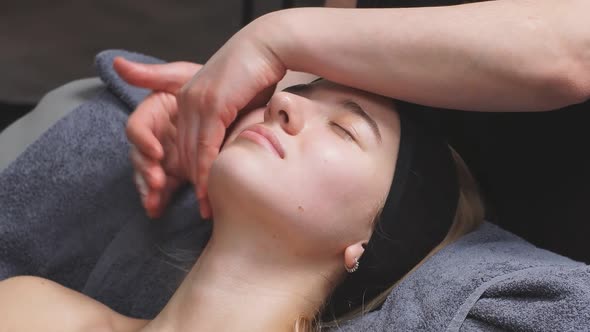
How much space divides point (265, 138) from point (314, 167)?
0.09 meters

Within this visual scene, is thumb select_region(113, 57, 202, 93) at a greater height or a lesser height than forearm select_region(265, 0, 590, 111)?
lesser

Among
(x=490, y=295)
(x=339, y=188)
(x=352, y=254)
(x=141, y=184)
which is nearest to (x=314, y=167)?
(x=339, y=188)

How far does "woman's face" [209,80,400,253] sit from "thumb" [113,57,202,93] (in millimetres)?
238

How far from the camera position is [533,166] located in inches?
43.1

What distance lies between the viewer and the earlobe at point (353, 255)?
1003 millimetres

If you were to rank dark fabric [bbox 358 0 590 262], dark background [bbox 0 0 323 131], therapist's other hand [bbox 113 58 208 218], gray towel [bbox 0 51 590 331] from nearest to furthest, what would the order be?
dark fabric [bbox 358 0 590 262]
therapist's other hand [bbox 113 58 208 218]
gray towel [bbox 0 51 590 331]
dark background [bbox 0 0 323 131]

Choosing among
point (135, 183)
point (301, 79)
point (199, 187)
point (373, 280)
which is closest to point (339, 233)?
point (373, 280)

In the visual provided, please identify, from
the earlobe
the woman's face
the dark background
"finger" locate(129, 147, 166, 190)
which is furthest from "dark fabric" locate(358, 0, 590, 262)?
the dark background

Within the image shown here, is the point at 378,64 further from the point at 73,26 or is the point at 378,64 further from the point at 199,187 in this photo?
the point at 73,26

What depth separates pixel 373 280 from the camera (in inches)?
41.1

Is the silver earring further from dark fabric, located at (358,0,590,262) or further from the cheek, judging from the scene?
dark fabric, located at (358,0,590,262)

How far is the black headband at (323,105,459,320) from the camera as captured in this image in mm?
1012

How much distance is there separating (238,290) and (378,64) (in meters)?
0.40

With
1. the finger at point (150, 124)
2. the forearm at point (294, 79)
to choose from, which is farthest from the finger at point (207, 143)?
the forearm at point (294, 79)
